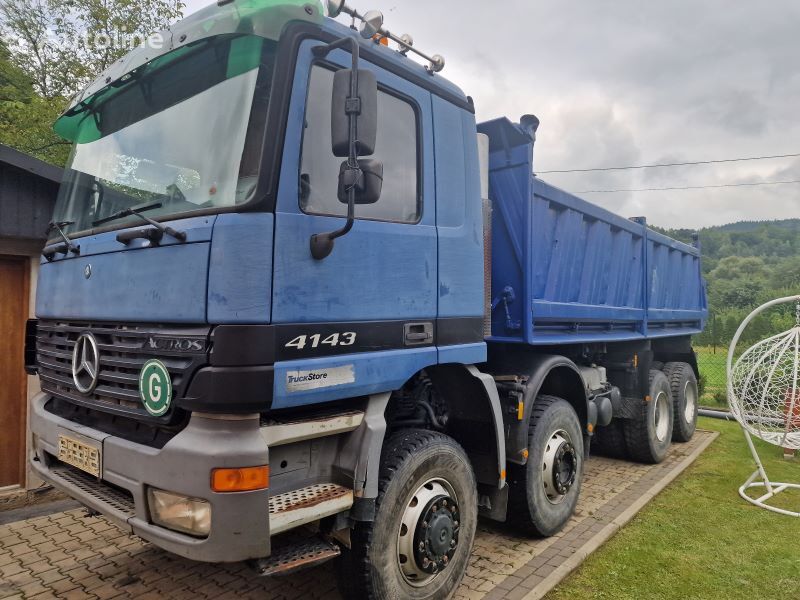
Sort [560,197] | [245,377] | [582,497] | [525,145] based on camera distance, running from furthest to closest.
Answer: [582,497] < [560,197] < [525,145] < [245,377]

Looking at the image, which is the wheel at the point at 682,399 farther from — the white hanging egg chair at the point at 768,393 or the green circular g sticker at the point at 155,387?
the green circular g sticker at the point at 155,387

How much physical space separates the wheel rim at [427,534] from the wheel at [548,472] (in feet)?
3.32

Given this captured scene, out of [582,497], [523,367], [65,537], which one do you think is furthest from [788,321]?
[65,537]

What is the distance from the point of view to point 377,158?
116 inches

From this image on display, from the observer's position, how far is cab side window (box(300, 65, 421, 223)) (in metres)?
2.56

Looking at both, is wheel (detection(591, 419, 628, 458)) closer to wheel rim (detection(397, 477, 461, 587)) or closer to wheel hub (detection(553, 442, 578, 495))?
wheel hub (detection(553, 442, 578, 495))

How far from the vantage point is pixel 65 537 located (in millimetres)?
4277

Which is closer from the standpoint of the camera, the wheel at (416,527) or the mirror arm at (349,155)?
the mirror arm at (349,155)

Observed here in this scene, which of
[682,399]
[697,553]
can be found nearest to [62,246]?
[697,553]

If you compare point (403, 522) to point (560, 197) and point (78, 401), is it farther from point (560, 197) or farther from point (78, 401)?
point (560, 197)

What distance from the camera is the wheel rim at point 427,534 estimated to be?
3002mm

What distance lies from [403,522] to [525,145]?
2.74 m

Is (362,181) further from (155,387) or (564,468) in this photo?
(564,468)

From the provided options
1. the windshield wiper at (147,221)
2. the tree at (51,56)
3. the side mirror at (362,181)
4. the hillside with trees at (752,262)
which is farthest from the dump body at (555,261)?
the hillside with trees at (752,262)
